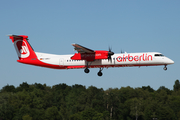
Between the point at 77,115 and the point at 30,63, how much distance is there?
54.1 meters

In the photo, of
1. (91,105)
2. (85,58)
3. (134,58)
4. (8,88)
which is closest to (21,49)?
(85,58)

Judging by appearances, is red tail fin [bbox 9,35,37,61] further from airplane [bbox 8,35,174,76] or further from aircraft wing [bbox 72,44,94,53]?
aircraft wing [bbox 72,44,94,53]

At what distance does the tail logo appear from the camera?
3856 centimetres

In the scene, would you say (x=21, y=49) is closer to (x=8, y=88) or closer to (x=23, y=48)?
(x=23, y=48)

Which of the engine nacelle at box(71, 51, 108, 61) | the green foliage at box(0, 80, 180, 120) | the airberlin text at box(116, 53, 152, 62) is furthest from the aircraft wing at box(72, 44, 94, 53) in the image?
the green foliage at box(0, 80, 180, 120)

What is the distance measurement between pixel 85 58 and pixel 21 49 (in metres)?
10.3

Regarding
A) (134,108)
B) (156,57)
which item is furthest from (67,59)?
(134,108)

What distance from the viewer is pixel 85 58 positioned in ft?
114

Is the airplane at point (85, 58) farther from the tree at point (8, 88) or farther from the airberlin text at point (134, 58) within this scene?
the tree at point (8, 88)

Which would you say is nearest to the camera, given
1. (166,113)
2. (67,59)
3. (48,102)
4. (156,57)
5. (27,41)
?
(156,57)

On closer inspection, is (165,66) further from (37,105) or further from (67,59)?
(37,105)

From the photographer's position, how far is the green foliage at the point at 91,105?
88438mm

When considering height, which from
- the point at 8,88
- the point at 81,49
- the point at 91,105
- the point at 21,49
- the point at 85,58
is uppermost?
the point at 21,49

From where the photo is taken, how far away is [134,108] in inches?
3917
